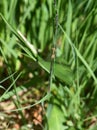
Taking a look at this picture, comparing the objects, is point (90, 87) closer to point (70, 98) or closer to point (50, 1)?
point (70, 98)

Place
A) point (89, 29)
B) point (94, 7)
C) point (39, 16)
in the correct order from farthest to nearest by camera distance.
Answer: point (39, 16) → point (89, 29) → point (94, 7)

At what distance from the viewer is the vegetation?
91 cm

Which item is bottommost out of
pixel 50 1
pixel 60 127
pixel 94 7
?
pixel 60 127

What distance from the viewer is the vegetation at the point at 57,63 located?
0.91 meters

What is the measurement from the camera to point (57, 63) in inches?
36.2

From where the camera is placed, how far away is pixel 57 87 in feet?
3.29

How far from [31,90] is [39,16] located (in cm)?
26

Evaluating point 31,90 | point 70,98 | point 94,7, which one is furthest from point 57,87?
point 94,7

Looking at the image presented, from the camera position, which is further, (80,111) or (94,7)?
(80,111)

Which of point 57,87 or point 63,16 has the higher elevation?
point 63,16

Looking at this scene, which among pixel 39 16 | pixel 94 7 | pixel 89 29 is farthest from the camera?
pixel 39 16

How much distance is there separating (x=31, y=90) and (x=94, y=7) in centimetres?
41

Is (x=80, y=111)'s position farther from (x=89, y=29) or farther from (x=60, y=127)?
(x=89, y=29)

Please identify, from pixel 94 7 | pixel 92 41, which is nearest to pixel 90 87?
pixel 92 41
